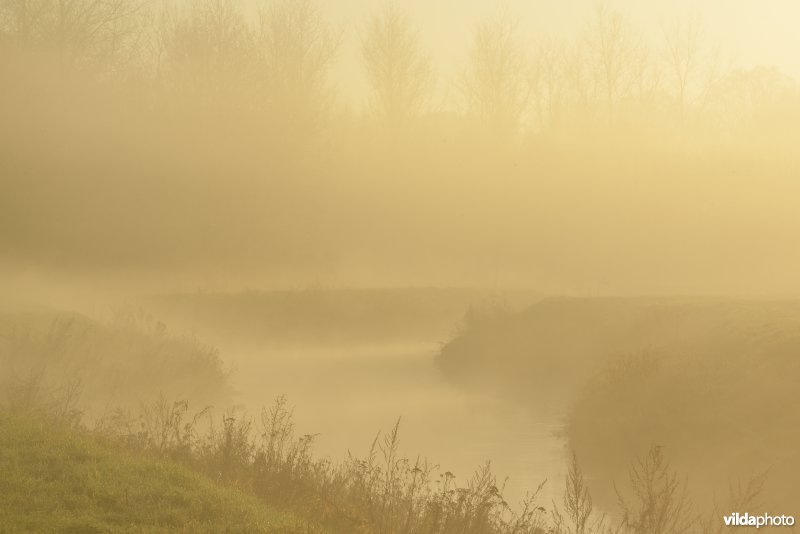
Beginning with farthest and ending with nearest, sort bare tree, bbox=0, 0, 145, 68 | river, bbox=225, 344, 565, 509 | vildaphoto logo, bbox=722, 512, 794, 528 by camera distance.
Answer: bare tree, bbox=0, 0, 145, 68
river, bbox=225, 344, 565, 509
vildaphoto logo, bbox=722, 512, 794, 528

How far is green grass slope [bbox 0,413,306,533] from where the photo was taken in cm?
1067

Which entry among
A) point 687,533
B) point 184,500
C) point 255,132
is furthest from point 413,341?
point 184,500

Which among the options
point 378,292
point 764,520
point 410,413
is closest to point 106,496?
point 764,520

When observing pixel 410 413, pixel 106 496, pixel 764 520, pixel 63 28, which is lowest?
pixel 106 496

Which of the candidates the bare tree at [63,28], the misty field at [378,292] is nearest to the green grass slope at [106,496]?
the misty field at [378,292]

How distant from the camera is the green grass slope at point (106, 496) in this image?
35.0 ft

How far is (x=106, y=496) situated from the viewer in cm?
1146

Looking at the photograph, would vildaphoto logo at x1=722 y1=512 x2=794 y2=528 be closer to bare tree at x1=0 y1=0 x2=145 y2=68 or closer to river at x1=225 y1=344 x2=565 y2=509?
river at x1=225 y1=344 x2=565 y2=509

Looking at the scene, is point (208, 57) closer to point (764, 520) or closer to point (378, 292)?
point (378, 292)

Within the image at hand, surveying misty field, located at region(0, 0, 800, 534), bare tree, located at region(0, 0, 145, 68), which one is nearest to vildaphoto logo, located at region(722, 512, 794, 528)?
misty field, located at region(0, 0, 800, 534)

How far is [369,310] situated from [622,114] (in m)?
32.2

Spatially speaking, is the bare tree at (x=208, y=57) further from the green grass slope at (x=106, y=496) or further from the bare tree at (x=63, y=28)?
the green grass slope at (x=106, y=496)

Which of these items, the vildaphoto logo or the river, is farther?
the river

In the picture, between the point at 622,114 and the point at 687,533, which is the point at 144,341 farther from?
the point at 622,114
